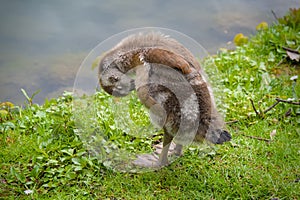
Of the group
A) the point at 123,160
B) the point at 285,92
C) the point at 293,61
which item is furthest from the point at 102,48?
the point at 293,61

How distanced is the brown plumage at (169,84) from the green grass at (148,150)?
43 centimetres

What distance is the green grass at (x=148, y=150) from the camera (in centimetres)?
370

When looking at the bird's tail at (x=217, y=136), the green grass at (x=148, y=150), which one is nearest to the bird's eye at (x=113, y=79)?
the green grass at (x=148, y=150)

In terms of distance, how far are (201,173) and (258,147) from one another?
0.75 meters

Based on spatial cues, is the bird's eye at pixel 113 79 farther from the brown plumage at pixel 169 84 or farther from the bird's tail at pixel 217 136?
the bird's tail at pixel 217 136

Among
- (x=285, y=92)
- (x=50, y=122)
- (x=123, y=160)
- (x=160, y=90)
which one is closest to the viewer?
(x=160, y=90)

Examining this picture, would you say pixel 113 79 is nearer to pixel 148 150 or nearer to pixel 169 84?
pixel 169 84

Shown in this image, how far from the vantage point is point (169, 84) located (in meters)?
3.54

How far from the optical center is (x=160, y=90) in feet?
11.7

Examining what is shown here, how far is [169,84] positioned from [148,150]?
40.9 inches

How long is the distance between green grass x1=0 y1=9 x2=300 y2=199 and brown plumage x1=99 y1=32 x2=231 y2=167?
0.43 meters

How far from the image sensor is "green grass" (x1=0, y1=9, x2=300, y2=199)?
3699 mm

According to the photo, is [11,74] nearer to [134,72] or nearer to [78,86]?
[78,86]

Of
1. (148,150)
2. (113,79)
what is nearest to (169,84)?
(113,79)
